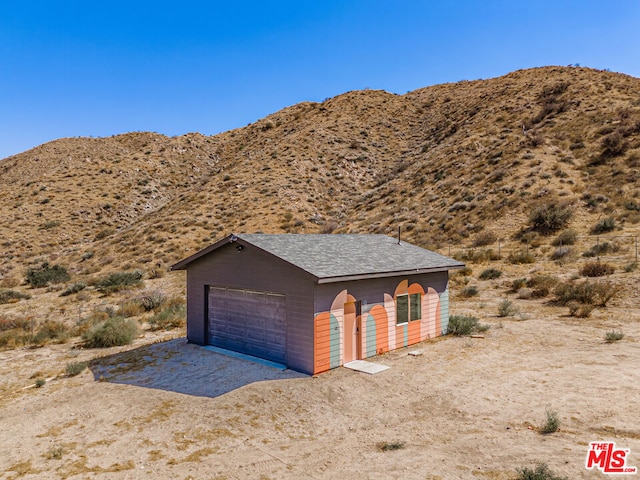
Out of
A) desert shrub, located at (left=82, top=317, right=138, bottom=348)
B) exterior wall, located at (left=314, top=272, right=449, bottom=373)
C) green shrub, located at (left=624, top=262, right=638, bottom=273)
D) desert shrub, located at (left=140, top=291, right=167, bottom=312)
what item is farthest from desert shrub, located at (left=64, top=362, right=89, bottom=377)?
green shrub, located at (left=624, top=262, right=638, bottom=273)

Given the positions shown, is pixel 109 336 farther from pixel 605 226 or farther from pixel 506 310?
pixel 605 226

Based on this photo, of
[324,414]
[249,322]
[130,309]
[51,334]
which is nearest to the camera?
[324,414]

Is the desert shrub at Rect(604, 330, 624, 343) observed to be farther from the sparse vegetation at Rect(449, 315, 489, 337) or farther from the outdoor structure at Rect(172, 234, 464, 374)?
the outdoor structure at Rect(172, 234, 464, 374)

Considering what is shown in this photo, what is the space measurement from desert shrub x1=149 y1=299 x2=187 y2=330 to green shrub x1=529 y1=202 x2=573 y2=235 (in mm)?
27601

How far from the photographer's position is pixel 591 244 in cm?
2875

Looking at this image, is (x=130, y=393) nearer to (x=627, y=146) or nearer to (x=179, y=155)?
(x=627, y=146)

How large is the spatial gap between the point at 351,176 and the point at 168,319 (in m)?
42.6

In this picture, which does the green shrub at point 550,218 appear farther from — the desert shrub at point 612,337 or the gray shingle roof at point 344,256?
the gray shingle roof at point 344,256

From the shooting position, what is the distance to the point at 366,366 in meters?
13.4

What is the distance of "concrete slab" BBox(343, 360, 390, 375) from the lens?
13.0m

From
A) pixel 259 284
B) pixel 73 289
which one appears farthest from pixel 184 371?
pixel 73 289

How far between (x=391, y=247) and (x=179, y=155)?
202 ft

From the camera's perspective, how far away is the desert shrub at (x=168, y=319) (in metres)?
20.8

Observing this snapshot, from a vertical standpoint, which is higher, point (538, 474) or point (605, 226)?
point (605, 226)
